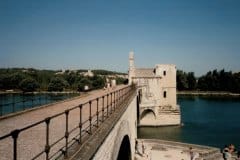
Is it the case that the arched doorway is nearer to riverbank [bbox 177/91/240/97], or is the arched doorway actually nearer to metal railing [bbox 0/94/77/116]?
metal railing [bbox 0/94/77/116]

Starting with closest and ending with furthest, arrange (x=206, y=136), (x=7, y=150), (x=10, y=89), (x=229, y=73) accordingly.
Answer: (x=7, y=150) → (x=206, y=136) → (x=10, y=89) → (x=229, y=73)

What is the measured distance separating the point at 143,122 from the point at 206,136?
1244 centimetres

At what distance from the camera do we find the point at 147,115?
52.1 metres

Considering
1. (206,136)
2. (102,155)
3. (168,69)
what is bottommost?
(206,136)

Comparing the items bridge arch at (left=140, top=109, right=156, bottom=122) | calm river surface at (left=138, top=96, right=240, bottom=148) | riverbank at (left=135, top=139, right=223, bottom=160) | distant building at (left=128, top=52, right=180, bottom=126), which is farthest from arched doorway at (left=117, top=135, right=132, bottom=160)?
bridge arch at (left=140, top=109, right=156, bottom=122)

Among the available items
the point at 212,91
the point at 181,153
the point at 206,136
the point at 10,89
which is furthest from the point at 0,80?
the point at 212,91

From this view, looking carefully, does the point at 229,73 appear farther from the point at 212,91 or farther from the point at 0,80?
the point at 0,80

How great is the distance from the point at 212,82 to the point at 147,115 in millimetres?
80830

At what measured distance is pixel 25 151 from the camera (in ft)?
22.6

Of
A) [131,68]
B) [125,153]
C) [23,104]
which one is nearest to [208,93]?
[131,68]

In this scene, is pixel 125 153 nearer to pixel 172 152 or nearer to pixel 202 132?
pixel 172 152

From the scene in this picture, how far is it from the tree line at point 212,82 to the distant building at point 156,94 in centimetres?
6560

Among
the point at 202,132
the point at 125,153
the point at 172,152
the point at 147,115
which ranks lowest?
the point at 202,132

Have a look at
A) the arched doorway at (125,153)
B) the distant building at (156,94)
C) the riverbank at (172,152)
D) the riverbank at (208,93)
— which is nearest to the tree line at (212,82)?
the riverbank at (208,93)
